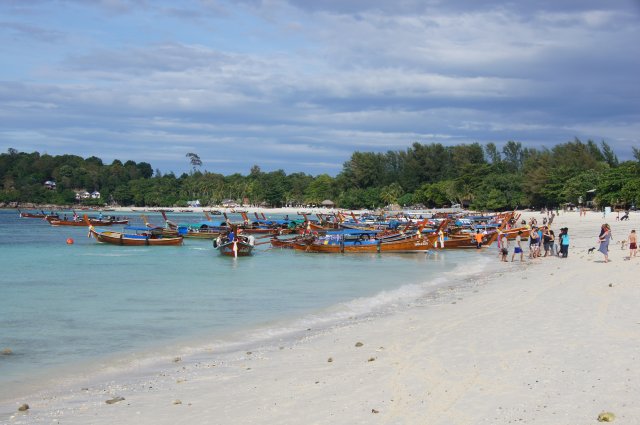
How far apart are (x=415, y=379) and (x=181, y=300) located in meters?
13.5

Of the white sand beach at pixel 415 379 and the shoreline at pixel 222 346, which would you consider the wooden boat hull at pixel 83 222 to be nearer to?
the shoreline at pixel 222 346

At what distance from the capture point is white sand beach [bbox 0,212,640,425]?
25.2 feet

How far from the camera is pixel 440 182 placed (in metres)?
133

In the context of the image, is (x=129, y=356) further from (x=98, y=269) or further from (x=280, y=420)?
(x=98, y=269)

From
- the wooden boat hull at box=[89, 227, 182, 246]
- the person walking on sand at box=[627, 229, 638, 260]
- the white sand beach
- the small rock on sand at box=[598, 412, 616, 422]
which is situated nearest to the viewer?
the small rock on sand at box=[598, 412, 616, 422]

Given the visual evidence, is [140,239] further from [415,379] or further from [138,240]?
[415,379]

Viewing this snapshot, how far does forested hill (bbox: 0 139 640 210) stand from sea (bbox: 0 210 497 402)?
4699 centimetres

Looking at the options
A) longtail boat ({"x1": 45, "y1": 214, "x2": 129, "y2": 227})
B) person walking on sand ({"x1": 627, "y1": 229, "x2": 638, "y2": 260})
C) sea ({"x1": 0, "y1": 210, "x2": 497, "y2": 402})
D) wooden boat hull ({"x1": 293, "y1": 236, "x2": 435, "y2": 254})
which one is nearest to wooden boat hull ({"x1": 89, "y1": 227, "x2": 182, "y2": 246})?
sea ({"x1": 0, "y1": 210, "x2": 497, "y2": 402})

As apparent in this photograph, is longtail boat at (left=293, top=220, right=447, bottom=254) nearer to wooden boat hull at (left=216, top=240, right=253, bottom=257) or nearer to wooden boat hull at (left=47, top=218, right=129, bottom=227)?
wooden boat hull at (left=216, top=240, right=253, bottom=257)

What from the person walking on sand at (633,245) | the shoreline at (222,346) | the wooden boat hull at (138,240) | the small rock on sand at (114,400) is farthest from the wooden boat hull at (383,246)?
the small rock on sand at (114,400)

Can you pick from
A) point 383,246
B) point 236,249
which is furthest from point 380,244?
point 236,249

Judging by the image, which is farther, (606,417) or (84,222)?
(84,222)

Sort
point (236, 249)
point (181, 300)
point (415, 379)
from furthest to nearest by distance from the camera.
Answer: point (236, 249) → point (181, 300) → point (415, 379)

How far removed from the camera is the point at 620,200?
237 feet
